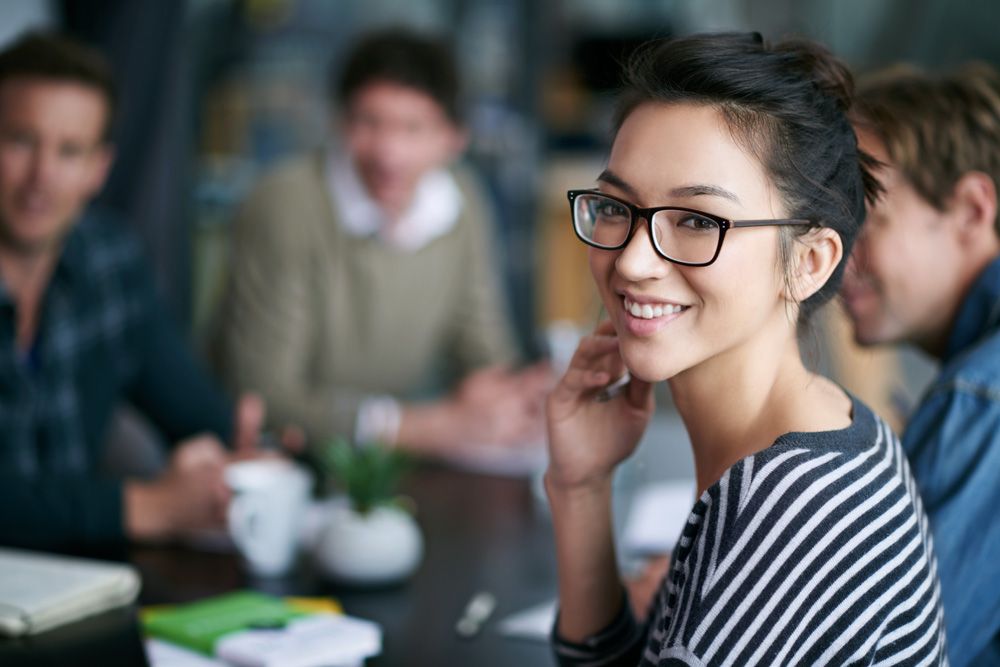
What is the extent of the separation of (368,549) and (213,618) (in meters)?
0.24

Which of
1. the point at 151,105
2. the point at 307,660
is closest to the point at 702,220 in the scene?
the point at 307,660

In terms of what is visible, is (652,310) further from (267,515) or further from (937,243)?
(267,515)

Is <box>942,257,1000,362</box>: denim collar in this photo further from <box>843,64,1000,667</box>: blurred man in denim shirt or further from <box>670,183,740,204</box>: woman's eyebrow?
<box>670,183,740,204</box>: woman's eyebrow

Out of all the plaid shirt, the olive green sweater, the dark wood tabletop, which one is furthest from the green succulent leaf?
the olive green sweater

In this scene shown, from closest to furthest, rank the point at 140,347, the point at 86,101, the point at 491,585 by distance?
the point at 491,585 < the point at 86,101 < the point at 140,347

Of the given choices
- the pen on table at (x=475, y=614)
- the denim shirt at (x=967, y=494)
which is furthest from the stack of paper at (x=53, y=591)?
the denim shirt at (x=967, y=494)

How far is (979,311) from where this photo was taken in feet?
4.47

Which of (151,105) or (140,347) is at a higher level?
(151,105)

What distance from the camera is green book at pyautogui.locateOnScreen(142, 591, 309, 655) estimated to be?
1210 millimetres

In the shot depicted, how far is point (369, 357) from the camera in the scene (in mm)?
2826

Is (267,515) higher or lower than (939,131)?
lower

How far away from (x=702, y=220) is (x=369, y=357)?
1.96m

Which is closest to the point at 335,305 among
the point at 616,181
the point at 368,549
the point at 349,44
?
the point at 368,549

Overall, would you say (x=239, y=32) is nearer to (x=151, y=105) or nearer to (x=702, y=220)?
(x=151, y=105)
